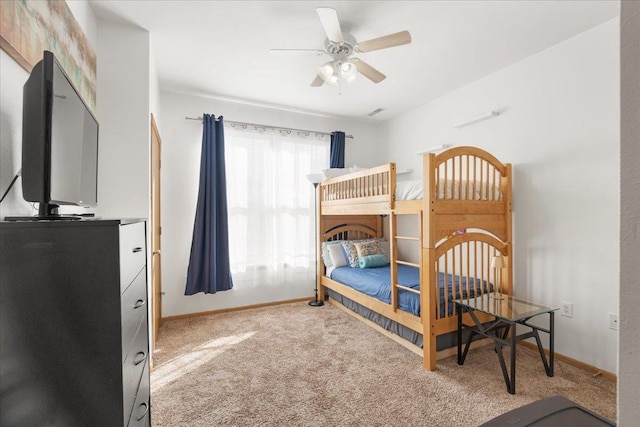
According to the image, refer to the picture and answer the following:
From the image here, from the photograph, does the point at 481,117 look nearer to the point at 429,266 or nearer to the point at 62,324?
the point at 429,266

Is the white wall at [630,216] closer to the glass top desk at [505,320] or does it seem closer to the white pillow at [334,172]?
the glass top desk at [505,320]

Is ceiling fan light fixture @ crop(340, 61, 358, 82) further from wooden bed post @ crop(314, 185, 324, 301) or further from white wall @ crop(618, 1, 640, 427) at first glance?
white wall @ crop(618, 1, 640, 427)

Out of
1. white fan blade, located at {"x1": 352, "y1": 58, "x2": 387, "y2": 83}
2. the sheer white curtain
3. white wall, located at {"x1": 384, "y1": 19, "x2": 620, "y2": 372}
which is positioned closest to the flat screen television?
white fan blade, located at {"x1": 352, "y1": 58, "x2": 387, "y2": 83}

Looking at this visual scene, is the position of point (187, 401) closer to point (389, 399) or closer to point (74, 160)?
point (389, 399)

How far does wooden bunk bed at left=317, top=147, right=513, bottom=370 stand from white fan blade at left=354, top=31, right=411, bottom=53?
2.83 feet

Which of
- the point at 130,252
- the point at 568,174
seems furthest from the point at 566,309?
the point at 130,252

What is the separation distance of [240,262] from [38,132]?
3016mm

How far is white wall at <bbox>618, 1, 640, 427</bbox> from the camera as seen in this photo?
37 centimetres

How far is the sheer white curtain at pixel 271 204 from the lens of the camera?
376cm

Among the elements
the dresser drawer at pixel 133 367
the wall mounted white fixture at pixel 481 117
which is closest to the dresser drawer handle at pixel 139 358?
the dresser drawer at pixel 133 367

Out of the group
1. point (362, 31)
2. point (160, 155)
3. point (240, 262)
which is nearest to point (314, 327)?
point (240, 262)

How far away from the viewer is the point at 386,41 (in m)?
2.04

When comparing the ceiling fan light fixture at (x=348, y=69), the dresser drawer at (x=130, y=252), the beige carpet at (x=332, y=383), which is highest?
the ceiling fan light fixture at (x=348, y=69)

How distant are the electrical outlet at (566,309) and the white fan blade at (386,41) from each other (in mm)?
2421
